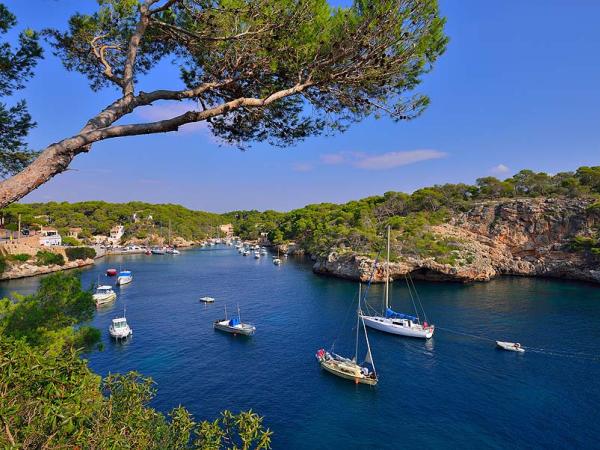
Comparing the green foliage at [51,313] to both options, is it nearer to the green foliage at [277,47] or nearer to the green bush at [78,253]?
the green foliage at [277,47]

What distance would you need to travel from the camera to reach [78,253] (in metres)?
66.9

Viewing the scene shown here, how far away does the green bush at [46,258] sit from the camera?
57.0 m

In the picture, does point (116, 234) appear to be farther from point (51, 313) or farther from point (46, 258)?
point (51, 313)

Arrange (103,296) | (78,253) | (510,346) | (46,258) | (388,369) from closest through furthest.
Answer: (388,369), (510,346), (103,296), (46,258), (78,253)

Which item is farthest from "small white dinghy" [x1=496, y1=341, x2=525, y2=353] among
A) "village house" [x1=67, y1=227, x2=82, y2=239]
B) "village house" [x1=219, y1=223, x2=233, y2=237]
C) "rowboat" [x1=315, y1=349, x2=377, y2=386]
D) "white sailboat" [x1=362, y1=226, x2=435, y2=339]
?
"village house" [x1=219, y1=223, x2=233, y2=237]

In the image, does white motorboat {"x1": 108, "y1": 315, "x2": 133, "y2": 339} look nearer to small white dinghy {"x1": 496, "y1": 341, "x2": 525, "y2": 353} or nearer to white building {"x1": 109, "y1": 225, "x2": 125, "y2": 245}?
small white dinghy {"x1": 496, "y1": 341, "x2": 525, "y2": 353}

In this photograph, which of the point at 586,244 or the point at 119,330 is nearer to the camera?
the point at 119,330

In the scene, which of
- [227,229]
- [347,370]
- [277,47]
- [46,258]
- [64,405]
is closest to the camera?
[64,405]

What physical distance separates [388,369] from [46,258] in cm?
5678

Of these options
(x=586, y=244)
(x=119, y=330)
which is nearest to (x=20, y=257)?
(x=119, y=330)

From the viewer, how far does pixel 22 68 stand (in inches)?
336

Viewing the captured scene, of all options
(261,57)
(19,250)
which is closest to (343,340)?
(261,57)

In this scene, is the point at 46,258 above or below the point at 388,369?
above

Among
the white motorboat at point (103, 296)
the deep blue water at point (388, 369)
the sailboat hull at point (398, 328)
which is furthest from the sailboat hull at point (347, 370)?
the white motorboat at point (103, 296)
